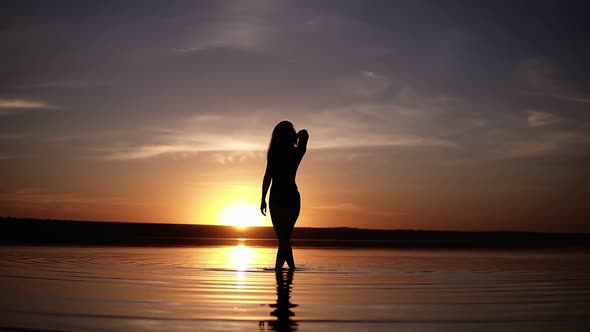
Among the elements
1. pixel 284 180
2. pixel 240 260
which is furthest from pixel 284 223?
pixel 240 260

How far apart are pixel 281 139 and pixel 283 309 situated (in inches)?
287

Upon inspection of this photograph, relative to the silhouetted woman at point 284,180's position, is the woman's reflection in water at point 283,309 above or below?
below

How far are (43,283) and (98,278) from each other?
47.1 inches

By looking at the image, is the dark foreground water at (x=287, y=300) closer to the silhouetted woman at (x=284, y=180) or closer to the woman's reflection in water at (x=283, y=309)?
the woman's reflection in water at (x=283, y=309)

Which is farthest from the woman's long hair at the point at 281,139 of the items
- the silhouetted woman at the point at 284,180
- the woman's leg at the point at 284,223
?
the woman's leg at the point at 284,223

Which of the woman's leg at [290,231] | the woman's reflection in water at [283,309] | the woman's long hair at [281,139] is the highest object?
the woman's long hair at [281,139]

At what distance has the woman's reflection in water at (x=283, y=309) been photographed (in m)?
6.22

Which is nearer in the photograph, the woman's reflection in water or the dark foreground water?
the woman's reflection in water

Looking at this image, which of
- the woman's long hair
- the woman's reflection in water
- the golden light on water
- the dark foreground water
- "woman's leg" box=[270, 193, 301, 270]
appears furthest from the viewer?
the golden light on water

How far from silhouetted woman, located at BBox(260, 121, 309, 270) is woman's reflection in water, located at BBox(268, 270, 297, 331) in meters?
2.70

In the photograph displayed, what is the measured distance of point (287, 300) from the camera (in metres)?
8.32

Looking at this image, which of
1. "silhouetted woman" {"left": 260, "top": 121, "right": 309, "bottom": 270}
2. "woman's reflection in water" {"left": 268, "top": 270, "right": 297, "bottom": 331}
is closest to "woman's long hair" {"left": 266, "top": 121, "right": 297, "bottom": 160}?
"silhouetted woman" {"left": 260, "top": 121, "right": 309, "bottom": 270}

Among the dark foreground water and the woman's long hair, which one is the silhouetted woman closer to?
the woman's long hair

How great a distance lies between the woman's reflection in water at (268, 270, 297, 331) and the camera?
622 centimetres
